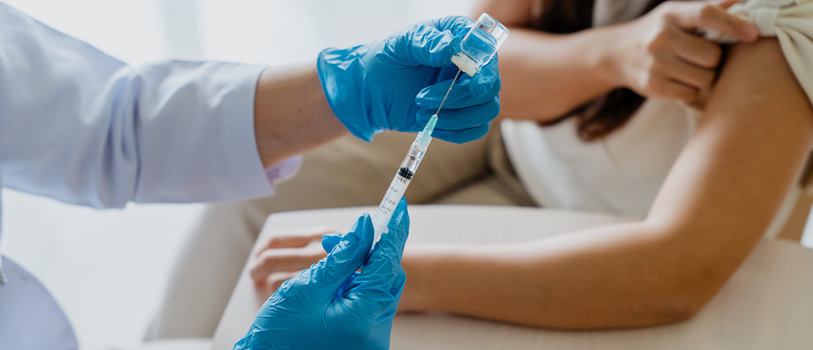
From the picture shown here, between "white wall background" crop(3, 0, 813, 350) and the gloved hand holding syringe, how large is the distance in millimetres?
1112

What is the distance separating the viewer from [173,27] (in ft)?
7.66

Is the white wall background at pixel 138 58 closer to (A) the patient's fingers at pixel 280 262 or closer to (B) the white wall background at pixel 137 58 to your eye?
(B) the white wall background at pixel 137 58

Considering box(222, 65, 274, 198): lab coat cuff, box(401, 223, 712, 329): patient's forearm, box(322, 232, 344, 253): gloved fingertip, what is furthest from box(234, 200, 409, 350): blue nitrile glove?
box(222, 65, 274, 198): lab coat cuff

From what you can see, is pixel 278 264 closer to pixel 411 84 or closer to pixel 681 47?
pixel 411 84

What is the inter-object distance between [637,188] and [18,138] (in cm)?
93

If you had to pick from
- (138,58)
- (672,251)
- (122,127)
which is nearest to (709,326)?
(672,251)

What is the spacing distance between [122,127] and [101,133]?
30 millimetres

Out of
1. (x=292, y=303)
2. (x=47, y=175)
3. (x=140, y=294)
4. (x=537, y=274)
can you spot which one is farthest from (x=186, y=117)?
(x=140, y=294)

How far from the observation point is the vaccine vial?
27.5 inches

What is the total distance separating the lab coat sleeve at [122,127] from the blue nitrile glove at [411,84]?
14 centimetres

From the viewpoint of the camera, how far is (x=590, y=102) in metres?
1.10

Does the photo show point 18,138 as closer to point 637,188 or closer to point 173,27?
point 637,188

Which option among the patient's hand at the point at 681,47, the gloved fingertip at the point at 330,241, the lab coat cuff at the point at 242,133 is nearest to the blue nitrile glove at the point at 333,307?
the gloved fingertip at the point at 330,241

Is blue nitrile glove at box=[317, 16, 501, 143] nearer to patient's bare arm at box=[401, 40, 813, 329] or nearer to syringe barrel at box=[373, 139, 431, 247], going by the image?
Answer: syringe barrel at box=[373, 139, 431, 247]
